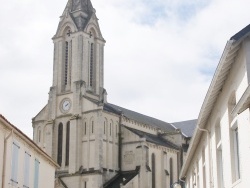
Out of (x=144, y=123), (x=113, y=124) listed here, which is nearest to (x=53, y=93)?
(x=113, y=124)

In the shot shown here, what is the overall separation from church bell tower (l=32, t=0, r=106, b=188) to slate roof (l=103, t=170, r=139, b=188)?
178cm

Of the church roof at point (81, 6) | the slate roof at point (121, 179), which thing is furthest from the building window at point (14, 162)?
the church roof at point (81, 6)

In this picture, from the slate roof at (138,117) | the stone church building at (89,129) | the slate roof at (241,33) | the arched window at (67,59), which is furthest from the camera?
the slate roof at (138,117)

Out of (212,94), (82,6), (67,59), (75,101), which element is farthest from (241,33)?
(82,6)

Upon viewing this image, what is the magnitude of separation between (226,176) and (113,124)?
52647mm

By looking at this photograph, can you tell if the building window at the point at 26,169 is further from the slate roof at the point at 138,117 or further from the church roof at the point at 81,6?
the church roof at the point at 81,6

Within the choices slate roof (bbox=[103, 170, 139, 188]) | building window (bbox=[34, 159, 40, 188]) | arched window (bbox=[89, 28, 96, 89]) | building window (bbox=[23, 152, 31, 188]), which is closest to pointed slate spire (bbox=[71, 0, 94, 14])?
arched window (bbox=[89, 28, 96, 89])

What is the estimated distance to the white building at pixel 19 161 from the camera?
62.8 feet

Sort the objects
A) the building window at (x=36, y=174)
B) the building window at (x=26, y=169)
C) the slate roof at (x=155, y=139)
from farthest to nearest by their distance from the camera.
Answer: the slate roof at (x=155, y=139) → the building window at (x=36, y=174) → the building window at (x=26, y=169)

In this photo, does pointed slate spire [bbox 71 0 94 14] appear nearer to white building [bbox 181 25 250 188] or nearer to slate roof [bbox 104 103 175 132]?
slate roof [bbox 104 103 175 132]

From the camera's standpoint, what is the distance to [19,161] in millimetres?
21516

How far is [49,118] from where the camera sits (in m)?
65.8

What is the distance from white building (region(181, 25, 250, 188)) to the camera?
10.0 meters

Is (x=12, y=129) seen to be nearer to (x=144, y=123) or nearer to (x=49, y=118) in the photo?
(x=49, y=118)
